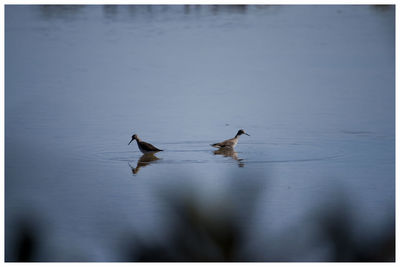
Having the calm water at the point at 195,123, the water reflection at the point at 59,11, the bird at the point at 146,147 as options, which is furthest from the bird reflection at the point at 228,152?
the water reflection at the point at 59,11

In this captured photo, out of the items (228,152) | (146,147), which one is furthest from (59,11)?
(228,152)

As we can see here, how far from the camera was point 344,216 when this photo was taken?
197 centimetres

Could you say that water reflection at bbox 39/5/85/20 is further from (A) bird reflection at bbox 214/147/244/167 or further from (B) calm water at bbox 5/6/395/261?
(A) bird reflection at bbox 214/147/244/167

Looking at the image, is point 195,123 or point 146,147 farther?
point 195,123

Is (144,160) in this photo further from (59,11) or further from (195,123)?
(59,11)

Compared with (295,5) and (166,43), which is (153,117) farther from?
(295,5)

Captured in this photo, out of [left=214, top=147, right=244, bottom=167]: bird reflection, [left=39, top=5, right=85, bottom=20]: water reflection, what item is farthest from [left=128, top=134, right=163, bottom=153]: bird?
[left=39, top=5, right=85, bottom=20]: water reflection

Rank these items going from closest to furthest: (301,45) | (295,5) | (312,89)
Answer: (312,89) → (301,45) → (295,5)

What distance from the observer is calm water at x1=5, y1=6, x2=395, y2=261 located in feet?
6.97

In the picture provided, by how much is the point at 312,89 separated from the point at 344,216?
974 centimetres

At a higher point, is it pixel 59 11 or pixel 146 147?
pixel 146 147

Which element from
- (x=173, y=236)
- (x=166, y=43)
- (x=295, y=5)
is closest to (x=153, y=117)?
(x=166, y=43)

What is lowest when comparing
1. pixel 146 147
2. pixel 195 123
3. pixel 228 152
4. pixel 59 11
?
pixel 59 11

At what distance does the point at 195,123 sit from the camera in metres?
10.0
